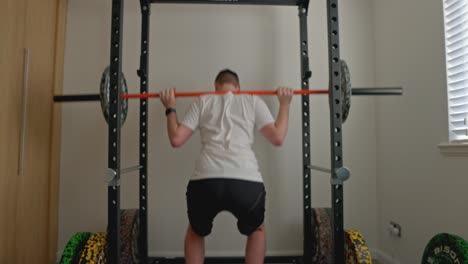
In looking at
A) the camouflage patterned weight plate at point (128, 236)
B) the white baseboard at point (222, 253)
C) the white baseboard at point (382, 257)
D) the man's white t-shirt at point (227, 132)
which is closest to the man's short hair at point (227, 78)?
the man's white t-shirt at point (227, 132)

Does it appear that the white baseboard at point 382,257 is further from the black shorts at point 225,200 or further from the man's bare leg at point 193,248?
the man's bare leg at point 193,248

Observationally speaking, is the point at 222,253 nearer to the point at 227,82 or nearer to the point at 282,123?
the point at 282,123

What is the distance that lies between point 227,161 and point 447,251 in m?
0.95

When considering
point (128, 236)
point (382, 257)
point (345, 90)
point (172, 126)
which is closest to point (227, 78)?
point (172, 126)

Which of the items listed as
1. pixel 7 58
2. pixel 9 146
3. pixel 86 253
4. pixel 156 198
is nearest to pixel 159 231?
pixel 156 198

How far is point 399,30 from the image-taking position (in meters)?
1.90

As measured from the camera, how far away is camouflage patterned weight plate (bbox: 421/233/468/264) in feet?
3.74

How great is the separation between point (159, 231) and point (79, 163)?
72cm

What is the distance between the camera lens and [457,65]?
147 centimetres

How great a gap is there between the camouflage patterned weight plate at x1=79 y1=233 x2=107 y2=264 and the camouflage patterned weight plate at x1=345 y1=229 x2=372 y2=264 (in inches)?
47.5

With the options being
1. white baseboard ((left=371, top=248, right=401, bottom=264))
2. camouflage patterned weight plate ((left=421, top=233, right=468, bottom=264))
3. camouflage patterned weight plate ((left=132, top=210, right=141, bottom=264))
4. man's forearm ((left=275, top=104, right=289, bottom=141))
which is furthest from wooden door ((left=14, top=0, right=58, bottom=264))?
white baseboard ((left=371, top=248, right=401, bottom=264))

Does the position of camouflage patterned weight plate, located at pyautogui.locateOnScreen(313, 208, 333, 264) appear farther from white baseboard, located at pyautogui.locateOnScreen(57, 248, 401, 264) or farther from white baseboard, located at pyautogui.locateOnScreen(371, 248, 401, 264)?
white baseboard, located at pyautogui.locateOnScreen(371, 248, 401, 264)

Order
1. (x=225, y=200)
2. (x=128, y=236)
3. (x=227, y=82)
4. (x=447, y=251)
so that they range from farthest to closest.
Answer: (x=128, y=236) < (x=227, y=82) < (x=225, y=200) < (x=447, y=251)

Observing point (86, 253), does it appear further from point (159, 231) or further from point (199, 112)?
point (199, 112)
